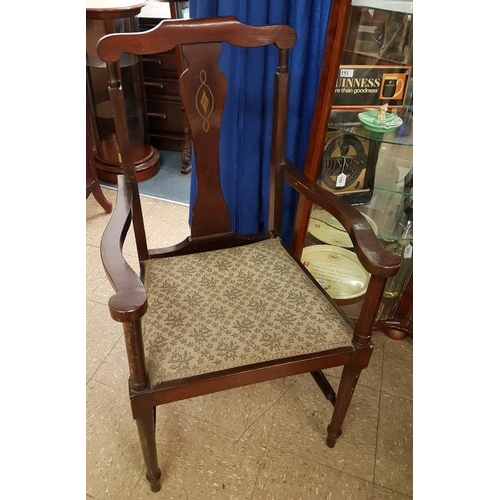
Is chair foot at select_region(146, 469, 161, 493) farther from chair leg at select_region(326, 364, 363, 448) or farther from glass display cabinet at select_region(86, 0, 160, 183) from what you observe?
glass display cabinet at select_region(86, 0, 160, 183)

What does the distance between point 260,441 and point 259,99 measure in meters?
1.11

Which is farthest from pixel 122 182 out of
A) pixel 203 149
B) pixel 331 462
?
pixel 331 462

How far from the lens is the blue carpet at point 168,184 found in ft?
7.93

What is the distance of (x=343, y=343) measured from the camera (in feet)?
3.30

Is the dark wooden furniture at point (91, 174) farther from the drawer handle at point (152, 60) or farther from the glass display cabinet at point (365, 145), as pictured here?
the glass display cabinet at point (365, 145)

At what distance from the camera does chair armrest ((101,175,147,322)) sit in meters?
0.75

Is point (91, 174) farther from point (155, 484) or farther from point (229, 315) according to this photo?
point (155, 484)

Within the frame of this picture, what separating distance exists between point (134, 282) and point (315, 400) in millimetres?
873

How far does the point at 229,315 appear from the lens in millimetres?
1041

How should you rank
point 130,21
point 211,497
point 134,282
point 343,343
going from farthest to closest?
point 130,21 < point 211,497 < point 343,343 < point 134,282

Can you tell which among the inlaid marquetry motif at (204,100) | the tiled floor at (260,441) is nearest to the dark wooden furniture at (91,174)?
the tiled floor at (260,441)

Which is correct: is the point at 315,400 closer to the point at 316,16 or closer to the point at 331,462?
the point at 331,462

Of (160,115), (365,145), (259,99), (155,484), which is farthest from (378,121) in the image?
(160,115)

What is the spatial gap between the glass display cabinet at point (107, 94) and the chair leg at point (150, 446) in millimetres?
1790
